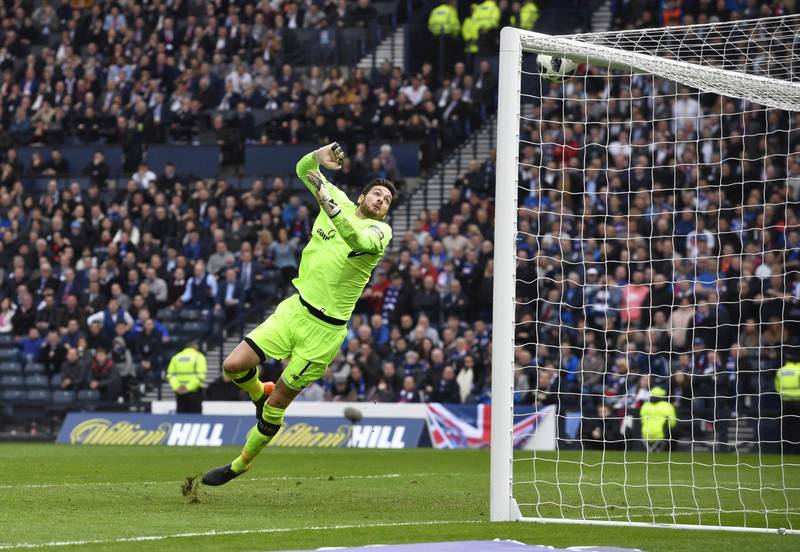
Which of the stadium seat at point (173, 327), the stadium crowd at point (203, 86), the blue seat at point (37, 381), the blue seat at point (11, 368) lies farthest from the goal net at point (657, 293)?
the blue seat at point (11, 368)

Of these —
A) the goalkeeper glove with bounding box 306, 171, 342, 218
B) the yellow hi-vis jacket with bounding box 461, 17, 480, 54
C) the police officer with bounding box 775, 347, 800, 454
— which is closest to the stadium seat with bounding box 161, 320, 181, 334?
the yellow hi-vis jacket with bounding box 461, 17, 480, 54

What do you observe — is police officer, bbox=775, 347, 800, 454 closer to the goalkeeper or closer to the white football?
the white football

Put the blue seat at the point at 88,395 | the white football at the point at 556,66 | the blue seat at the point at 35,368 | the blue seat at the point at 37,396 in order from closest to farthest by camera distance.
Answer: the white football at the point at 556,66, the blue seat at the point at 88,395, the blue seat at the point at 37,396, the blue seat at the point at 35,368

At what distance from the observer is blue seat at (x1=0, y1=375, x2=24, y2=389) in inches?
1062

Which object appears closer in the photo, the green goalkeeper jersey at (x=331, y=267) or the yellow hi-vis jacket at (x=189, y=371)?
the green goalkeeper jersey at (x=331, y=267)

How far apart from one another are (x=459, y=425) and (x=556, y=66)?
460 inches

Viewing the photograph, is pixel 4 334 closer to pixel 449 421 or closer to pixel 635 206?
pixel 449 421

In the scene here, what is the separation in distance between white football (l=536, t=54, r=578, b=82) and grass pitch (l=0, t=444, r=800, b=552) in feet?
12.4

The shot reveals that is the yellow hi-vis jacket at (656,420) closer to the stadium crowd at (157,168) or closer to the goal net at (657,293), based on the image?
the goal net at (657,293)

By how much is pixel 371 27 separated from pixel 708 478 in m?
19.0

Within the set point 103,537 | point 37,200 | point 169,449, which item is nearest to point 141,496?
point 103,537

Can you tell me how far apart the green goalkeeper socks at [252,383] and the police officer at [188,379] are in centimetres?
1198

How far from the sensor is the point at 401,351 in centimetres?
2458

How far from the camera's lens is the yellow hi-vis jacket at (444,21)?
3139 cm
